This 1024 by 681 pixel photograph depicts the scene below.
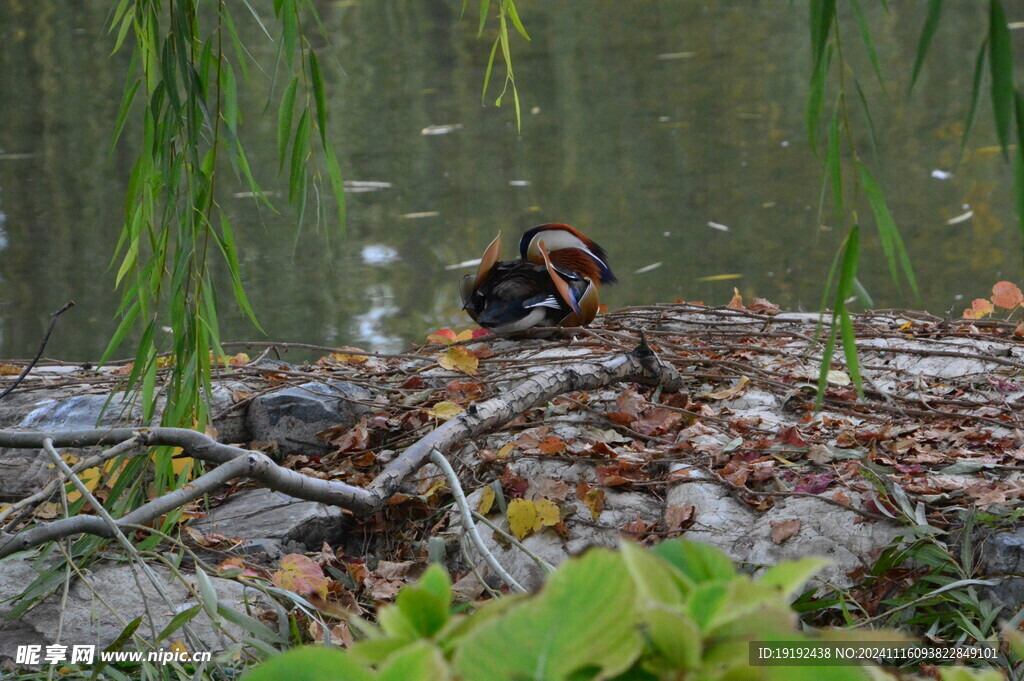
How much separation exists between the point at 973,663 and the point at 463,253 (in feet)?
15.0

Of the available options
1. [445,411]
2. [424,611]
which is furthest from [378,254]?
[424,611]

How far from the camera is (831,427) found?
211 centimetres

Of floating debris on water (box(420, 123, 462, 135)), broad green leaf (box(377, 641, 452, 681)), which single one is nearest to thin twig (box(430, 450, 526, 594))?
broad green leaf (box(377, 641, 452, 681))

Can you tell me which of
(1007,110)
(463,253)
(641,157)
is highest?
(1007,110)

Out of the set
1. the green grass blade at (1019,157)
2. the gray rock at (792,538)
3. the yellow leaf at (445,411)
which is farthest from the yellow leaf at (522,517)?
the green grass blade at (1019,157)

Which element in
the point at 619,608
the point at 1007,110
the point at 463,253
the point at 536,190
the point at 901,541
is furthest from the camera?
the point at 536,190

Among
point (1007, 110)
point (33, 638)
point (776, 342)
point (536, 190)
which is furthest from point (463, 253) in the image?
point (1007, 110)

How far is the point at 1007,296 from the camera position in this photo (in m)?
2.94

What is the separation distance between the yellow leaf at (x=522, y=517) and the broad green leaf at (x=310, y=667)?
4.55 feet

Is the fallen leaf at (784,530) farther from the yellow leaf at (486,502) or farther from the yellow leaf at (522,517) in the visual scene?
the yellow leaf at (486,502)

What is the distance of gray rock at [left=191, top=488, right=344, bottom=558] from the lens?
195cm

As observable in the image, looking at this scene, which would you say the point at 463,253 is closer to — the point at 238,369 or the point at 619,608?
the point at 238,369

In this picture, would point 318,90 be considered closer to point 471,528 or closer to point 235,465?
point 235,465

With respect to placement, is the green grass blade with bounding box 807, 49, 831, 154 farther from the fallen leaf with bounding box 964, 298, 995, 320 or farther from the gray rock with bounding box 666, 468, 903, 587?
the fallen leaf with bounding box 964, 298, 995, 320
